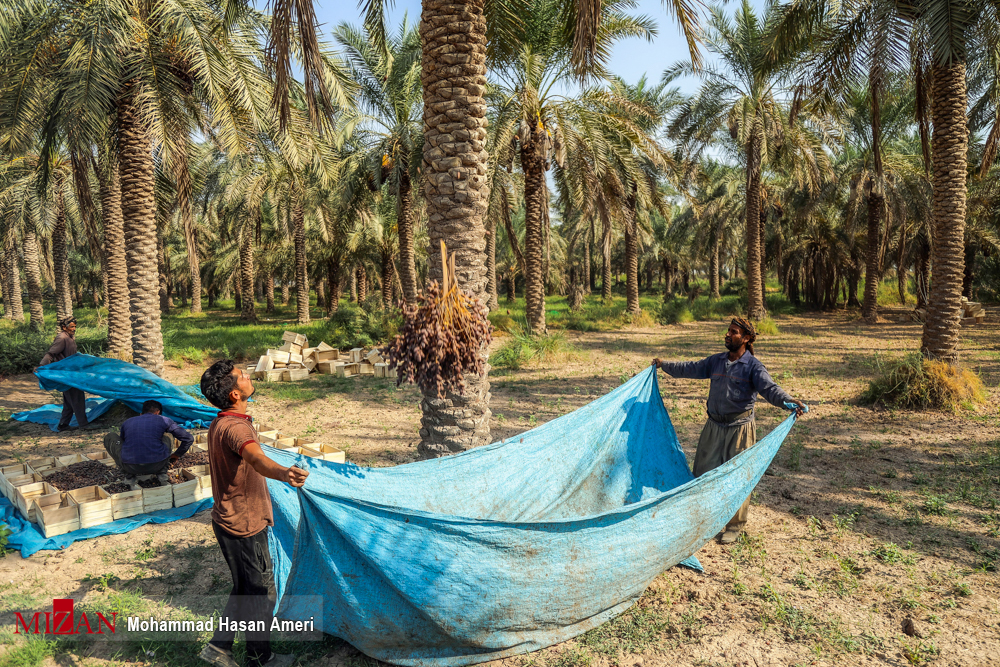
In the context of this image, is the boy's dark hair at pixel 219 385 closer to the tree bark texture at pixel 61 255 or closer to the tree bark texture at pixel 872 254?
the tree bark texture at pixel 61 255

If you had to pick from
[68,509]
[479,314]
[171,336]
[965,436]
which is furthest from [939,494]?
[171,336]

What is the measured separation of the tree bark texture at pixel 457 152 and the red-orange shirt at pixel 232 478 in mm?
2176

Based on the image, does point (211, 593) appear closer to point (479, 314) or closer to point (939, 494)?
point (479, 314)

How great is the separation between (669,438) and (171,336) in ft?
58.1

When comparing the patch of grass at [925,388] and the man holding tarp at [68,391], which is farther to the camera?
the patch of grass at [925,388]

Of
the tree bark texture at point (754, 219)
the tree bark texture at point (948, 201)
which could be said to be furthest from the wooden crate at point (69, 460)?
the tree bark texture at point (754, 219)

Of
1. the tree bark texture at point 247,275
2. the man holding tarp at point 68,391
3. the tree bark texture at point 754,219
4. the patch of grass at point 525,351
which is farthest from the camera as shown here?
the tree bark texture at point 247,275

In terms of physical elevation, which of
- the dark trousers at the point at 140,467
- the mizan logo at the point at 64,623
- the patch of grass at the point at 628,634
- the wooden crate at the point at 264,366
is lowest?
the patch of grass at the point at 628,634

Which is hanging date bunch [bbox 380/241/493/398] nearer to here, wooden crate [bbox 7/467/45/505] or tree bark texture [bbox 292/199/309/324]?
wooden crate [bbox 7/467/45/505]

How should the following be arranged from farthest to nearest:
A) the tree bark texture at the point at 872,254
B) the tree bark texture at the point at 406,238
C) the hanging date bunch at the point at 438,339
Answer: the tree bark texture at the point at 872,254
the tree bark texture at the point at 406,238
the hanging date bunch at the point at 438,339

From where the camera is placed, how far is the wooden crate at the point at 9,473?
17.9 ft

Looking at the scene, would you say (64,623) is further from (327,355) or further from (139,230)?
(327,355)

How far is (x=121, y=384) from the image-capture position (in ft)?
23.9

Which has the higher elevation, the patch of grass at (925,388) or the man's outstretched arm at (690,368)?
the man's outstretched arm at (690,368)
